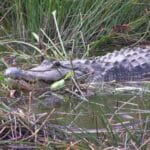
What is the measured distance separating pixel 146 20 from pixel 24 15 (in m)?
1.19

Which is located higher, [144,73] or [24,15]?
[24,15]

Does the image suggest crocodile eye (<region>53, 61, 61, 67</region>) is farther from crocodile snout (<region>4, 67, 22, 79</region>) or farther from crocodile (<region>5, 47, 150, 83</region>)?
crocodile snout (<region>4, 67, 22, 79</region>)

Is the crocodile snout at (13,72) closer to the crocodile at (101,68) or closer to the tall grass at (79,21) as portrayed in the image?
the crocodile at (101,68)

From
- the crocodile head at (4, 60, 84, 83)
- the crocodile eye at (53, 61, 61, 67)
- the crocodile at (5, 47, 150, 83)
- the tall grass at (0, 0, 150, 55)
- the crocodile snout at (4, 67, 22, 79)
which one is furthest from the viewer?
the tall grass at (0, 0, 150, 55)

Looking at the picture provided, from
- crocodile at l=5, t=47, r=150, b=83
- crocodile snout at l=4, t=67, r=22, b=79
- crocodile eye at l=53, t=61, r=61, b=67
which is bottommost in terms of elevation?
crocodile at l=5, t=47, r=150, b=83

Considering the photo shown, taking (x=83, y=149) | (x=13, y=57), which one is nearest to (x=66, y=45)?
(x=13, y=57)

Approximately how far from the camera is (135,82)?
5.27 metres

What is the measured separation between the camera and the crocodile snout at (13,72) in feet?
15.2

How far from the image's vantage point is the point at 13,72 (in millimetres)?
4723

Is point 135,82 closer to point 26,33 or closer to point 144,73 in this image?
point 144,73

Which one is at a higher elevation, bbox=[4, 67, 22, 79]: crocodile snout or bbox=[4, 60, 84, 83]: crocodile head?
bbox=[4, 67, 22, 79]: crocodile snout

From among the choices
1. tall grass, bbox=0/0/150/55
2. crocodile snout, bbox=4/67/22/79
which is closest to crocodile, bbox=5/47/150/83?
crocodile snout, bbox=4/67/22/79

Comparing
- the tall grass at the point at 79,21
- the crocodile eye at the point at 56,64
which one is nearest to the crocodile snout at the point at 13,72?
the crocodile eye at the point at 56,64

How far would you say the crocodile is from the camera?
5.00m
